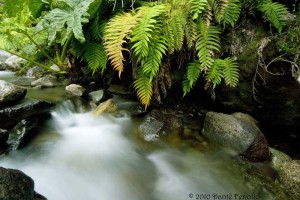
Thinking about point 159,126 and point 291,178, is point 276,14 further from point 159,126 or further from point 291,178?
point 159,126

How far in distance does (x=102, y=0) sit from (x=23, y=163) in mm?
2303

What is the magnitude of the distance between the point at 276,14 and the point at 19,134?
3500 mm

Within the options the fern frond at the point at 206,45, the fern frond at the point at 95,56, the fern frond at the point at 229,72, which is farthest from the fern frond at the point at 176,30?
the fern frond at the point at 95,56

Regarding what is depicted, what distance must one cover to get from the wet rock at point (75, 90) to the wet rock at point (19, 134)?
134cm

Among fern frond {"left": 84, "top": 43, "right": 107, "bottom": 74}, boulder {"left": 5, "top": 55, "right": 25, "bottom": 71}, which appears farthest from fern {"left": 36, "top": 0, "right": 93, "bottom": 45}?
boulder {"left": 5, "top": 55, "right": 25, "bottom": 71}

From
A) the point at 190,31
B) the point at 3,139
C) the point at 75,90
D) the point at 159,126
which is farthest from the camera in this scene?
the point at 75,90

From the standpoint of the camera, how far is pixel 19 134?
3.19 meters

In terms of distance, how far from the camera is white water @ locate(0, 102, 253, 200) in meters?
2.75

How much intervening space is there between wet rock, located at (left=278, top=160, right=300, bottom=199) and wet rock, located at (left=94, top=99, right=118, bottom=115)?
248 centimetres

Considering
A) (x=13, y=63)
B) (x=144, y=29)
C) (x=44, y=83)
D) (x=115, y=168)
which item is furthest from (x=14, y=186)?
(x=13, y=63)

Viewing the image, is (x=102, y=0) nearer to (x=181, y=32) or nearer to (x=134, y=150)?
(x=181, y=32)

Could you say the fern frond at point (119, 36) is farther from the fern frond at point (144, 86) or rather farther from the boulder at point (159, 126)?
the boulder at point (159, 126)

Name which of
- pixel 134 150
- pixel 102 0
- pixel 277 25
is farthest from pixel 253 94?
pixel 102 0

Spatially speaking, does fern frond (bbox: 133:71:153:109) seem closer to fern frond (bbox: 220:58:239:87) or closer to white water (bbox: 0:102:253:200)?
white water (bbox: 0:102:253:200)
